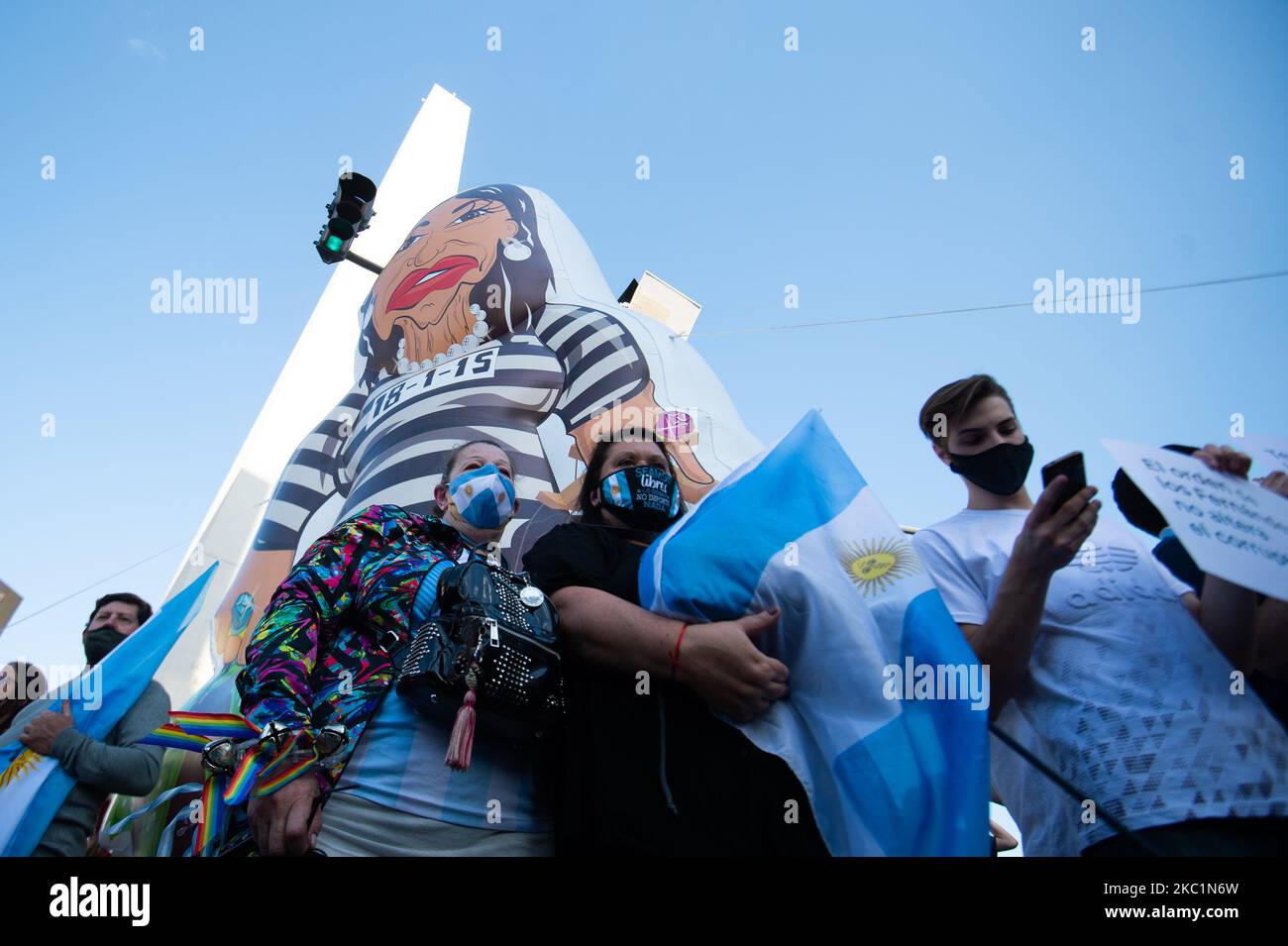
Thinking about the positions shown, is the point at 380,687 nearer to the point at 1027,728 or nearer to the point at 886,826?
the point at 886,826

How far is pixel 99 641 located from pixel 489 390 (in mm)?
1819

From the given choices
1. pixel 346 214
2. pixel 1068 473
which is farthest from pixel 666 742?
pixel 346 214

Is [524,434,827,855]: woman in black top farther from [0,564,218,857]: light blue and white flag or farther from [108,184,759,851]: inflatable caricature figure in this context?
[108,184,759,851]: inflatable caricature figure

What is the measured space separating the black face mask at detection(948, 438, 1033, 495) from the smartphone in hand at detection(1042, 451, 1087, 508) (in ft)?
0.88

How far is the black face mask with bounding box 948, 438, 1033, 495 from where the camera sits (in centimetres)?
188

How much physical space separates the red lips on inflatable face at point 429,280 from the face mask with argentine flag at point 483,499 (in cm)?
274

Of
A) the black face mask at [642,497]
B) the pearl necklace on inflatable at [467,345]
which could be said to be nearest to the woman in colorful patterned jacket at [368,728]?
the black face mask at [642,497]

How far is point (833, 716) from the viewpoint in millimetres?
1521

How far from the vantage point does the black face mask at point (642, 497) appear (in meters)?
1.92

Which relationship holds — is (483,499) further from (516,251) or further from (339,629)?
(516,251)

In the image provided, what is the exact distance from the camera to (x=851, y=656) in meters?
1.54
